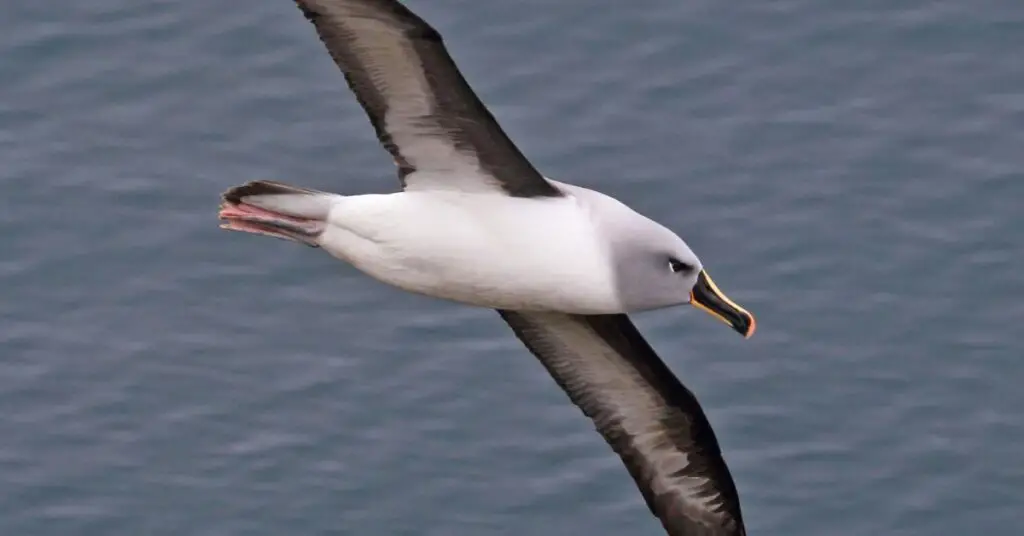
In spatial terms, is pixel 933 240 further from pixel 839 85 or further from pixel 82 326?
pixel 82 326

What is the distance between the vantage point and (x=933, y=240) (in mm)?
23172

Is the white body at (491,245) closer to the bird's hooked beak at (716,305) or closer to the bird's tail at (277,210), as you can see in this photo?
the bird's tail at (277,210)

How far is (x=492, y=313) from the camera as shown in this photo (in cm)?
2253

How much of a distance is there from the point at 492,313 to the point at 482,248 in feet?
29.5

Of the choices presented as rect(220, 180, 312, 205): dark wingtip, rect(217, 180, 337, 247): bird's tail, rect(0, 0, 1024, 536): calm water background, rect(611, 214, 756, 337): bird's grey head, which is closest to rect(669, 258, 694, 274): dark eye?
rect(611, 214, 756, 337): bird's grey head

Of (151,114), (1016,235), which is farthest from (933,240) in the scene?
(151,114)

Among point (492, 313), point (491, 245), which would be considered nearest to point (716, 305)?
point (491, 245)

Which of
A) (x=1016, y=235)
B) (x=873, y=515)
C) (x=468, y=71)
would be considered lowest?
(x=873, y=515)

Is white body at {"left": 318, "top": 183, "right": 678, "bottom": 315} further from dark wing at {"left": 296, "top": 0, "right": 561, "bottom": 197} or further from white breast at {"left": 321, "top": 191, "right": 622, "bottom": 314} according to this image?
dark wing at {"left": 296, "top": 0, "right": 561, "bottom": 197}

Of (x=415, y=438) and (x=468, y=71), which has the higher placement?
(x=468, y=71)

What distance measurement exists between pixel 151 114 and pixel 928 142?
7.04m

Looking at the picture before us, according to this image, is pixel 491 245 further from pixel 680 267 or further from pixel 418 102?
pixel 680 267

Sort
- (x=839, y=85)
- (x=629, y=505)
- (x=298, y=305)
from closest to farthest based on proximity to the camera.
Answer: (x=629, y=505)
(x=298, y=305)
(x=839, y=85)

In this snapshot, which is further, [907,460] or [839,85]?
[839,85]
